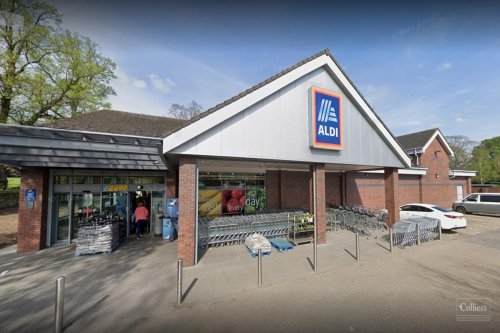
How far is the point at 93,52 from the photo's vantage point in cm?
1912

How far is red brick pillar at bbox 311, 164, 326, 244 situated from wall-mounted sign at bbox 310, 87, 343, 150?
1.10 m

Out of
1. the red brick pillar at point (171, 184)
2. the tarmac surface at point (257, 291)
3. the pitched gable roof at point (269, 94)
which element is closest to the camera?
the tarmac surface at point (257, 291)

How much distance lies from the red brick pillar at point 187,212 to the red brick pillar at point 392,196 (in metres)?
10.0

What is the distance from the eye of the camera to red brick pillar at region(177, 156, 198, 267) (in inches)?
235

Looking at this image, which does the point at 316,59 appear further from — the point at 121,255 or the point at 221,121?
the point at 121,255

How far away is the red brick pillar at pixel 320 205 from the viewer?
8.31 meters

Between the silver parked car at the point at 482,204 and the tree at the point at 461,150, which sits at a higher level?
the tree at the point at 461,150

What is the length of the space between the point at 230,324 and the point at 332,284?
2.81m

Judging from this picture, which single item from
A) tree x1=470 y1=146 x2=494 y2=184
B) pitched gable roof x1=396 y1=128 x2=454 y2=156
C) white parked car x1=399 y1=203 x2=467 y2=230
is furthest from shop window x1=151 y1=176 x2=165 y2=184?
tree x1=470 y1=146 x2=494 y2=184

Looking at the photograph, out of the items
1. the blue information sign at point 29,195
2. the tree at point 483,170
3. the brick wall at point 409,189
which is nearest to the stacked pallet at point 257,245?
the blue information sign at point 29,195

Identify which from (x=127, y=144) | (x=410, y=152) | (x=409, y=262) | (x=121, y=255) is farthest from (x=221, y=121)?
(x=410, y=152)

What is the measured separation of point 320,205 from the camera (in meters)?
8.44

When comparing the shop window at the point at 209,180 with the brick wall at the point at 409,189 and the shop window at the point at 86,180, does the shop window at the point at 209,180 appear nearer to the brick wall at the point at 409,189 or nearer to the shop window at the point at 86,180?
the shop window at the point at 86,180

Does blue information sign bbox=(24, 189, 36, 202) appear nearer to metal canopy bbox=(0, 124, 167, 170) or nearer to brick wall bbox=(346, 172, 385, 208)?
metal canopy bbox=(0, 124, 167, 170)
